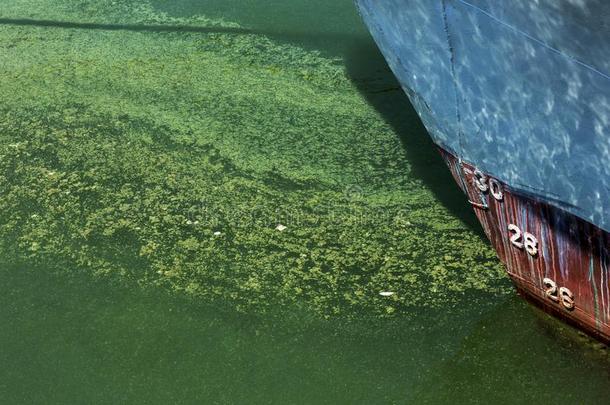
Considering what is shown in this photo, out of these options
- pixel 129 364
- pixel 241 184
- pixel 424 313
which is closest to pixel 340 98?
pixel 241 184

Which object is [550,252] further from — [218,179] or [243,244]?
[218,179]

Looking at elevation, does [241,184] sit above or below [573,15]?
below

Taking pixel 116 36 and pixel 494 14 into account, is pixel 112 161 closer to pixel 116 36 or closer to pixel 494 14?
pixel 116 36

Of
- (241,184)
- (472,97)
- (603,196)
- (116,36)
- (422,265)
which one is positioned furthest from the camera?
(116,36)

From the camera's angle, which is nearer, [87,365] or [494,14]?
[494,14]

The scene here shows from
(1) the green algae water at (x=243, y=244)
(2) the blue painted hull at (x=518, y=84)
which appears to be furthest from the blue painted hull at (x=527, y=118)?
(1) the green algae water at (x=243, y=244)

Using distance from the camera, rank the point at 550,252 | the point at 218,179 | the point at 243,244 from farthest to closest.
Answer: the point at 218,179 → the point at 243,244 → the point at 550,252

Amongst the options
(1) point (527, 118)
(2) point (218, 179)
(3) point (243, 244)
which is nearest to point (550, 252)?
(1) point (527, 118)
